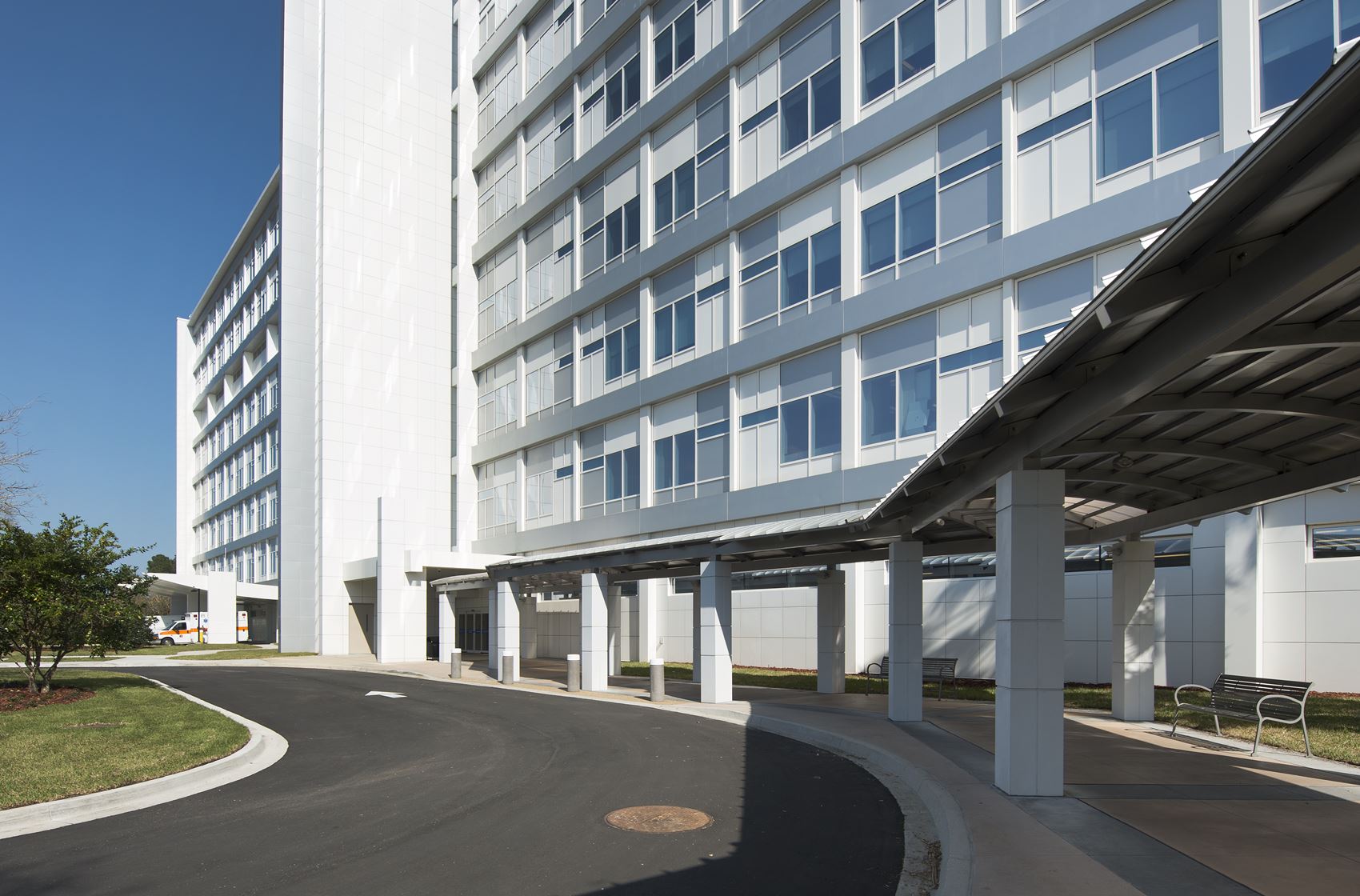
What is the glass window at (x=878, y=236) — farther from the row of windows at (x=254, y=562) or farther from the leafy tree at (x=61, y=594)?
the row of windows at (x=254, y=562)

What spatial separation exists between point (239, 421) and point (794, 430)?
53329mm

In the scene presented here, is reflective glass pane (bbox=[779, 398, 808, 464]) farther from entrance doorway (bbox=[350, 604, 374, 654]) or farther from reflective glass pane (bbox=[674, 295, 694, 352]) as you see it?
entrance doorway (bbox=[350, 604, 374, 654])

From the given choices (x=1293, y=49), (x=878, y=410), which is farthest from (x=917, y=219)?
(x=1293, y=49)

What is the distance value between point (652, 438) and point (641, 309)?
4.87 meters

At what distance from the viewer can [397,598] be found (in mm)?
47031

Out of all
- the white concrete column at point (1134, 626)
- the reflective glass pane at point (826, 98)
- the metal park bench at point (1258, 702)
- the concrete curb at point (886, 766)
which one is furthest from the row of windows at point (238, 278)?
the metal park bench at point (1258, 702)

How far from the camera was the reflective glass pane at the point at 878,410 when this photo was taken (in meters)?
27.1

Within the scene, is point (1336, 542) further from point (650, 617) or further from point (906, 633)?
point (650, 617)

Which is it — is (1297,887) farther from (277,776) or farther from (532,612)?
(532,612)

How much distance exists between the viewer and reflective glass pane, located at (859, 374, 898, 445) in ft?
89.0

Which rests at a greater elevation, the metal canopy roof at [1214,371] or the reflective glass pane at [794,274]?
the reflective glass pane at [794,274]

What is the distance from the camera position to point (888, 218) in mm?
27609

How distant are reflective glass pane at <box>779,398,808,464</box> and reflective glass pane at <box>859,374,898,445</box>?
8.09 ft

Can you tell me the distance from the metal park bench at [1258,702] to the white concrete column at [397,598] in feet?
121
